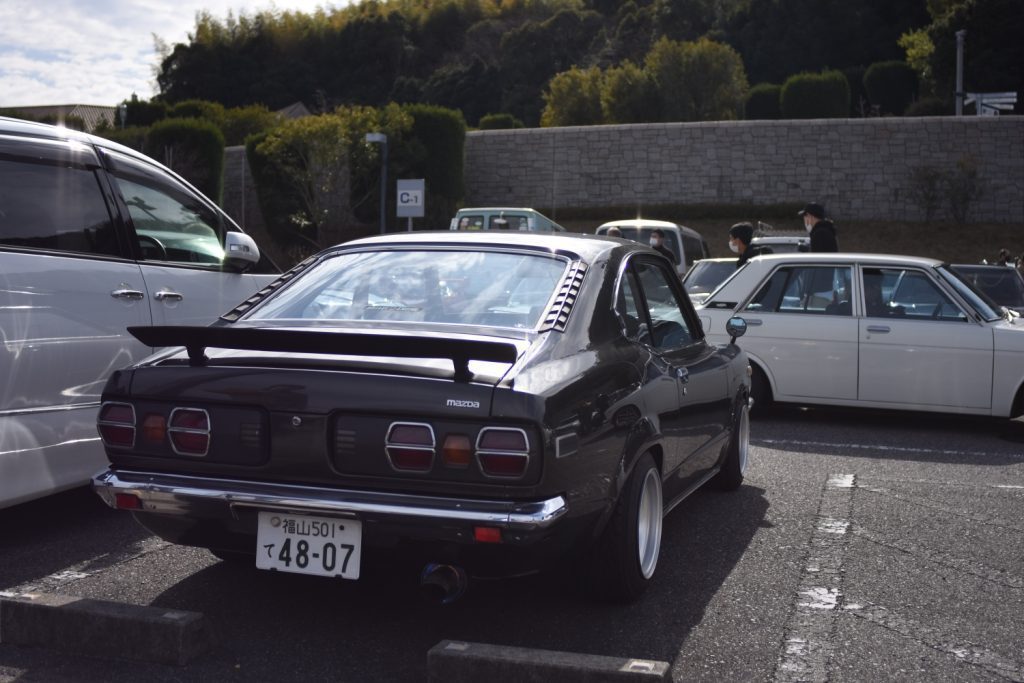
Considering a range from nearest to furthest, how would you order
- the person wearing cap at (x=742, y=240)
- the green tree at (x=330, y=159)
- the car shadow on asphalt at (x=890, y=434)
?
the car shadow on asphalt at (x=890, y=434) → the person wearing cap at (x=742, y=240) → the green tree at (x=330, y=159)

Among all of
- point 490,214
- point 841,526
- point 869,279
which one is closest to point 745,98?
point 490,214

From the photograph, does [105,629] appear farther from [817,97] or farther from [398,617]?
[817,97]

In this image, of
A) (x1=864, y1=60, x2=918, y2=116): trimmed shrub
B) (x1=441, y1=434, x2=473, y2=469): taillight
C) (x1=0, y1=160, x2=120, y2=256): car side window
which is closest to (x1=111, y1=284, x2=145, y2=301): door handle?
(x1=0, y1=160, x2=120, y2=256): car side window

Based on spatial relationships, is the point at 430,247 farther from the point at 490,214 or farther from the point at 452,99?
the point at 452,99

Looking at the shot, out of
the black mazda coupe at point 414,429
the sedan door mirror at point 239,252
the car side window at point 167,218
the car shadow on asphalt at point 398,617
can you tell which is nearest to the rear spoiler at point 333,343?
the black mazda coupe at point 414,429

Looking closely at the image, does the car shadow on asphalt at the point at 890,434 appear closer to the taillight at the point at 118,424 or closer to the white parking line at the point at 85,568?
the white parking line at the point at 85,568

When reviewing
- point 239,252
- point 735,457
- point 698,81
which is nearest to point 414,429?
point 239,252

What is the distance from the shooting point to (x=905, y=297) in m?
9.44

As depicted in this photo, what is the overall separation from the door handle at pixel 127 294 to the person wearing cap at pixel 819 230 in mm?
7801

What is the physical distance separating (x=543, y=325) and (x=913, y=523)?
286 cm

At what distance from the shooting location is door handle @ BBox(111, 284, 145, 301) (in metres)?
5.66

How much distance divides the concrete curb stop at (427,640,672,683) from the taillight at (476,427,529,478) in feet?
1.70

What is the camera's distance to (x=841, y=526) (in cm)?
595

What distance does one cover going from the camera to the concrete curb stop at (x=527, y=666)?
329 centimetres
